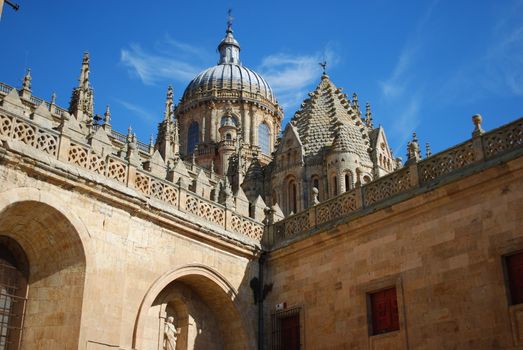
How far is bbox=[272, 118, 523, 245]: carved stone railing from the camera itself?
13.3 meters

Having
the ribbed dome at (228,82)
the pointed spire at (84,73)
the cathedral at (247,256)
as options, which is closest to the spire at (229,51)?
the ribbed dome at (228,82)

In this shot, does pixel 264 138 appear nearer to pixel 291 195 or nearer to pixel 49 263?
pixel 291 195

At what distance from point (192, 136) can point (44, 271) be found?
31.7 metres

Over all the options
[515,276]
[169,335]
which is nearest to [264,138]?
[169,335]

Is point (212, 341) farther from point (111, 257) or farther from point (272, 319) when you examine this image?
point (111, 257)

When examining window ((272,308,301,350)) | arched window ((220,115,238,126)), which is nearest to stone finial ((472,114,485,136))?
window ((272,308,301,350))

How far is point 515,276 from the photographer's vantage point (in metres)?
12.3

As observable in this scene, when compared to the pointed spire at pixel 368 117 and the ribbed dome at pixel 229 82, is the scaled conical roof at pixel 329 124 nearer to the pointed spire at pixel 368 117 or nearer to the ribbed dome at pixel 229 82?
the pointed spire at pixel 368 117

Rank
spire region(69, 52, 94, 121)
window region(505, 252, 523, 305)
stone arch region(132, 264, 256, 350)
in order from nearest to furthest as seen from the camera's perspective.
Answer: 1. window region(505, 252, 523, 305)
2. stone arch region(132, 264, 256, 350)
3. spire region(69, 52, 94, 121)

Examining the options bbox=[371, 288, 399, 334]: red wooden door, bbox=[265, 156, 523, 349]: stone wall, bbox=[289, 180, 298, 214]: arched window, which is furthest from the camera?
bbox=[289, 180, 298, 214]: arched window

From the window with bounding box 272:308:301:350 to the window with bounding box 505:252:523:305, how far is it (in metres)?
5.68

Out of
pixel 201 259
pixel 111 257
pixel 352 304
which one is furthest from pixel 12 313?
pixel 352 304

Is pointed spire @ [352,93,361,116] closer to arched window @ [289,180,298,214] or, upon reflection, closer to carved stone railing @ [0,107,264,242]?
arched window @ [289,180,298,214]

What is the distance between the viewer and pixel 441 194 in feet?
45.7
